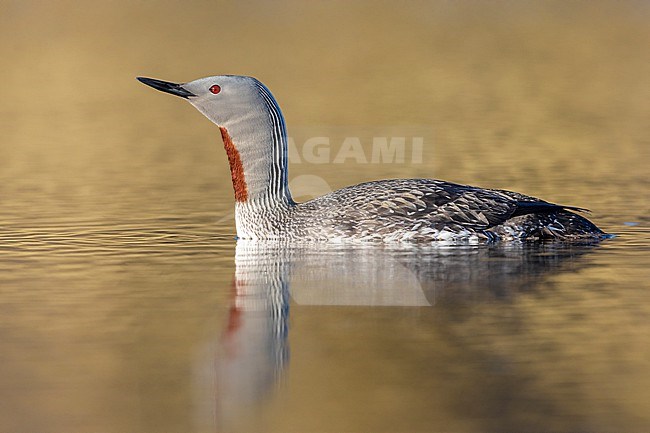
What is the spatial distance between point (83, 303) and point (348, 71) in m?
15.3

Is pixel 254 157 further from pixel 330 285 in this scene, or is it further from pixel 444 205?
pixel 330 285

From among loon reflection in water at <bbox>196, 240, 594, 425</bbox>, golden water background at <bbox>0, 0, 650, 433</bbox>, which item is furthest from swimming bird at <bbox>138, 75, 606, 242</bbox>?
golden water background at <bbox>0, 0, 650, 433</bbox>

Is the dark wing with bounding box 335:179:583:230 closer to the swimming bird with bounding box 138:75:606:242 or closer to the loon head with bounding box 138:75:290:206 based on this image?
the swimming bird with bounding box 138:75:606:242

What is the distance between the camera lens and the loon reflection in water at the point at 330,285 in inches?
219

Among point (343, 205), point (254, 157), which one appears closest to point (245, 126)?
point (254, 157)

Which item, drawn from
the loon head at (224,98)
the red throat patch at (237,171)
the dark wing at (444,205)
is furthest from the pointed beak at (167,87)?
the dark wing at (444,205)

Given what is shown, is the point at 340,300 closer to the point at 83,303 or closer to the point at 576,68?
the point at 83,303

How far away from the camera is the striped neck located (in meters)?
8.89

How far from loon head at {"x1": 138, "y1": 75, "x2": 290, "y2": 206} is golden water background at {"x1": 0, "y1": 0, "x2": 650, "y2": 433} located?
466mm

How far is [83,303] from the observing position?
686cm

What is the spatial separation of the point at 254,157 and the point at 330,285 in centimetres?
195

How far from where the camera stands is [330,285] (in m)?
7.16

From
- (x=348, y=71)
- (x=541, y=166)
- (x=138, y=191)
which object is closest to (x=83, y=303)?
(x=138, y=191)

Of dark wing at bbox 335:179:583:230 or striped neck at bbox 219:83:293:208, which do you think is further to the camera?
striped neck at bbox 219:83:293:208
